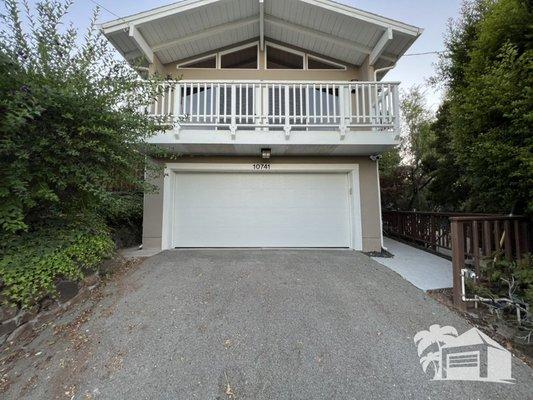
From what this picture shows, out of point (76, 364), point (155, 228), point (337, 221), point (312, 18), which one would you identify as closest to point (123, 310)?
point (76, 364)

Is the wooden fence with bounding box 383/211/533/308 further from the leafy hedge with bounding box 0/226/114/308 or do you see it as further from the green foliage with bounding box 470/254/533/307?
the leafy hedge with bounding box 0/226/114/308

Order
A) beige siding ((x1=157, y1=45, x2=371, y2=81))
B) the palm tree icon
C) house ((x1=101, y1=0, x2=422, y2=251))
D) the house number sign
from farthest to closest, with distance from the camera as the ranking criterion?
beige siding ((x1=157, y1=45, x2=371, y2=81)) → the house number sign → house ((x1=101, y1=0, x2=422, y2=251)) → the palm tree icon

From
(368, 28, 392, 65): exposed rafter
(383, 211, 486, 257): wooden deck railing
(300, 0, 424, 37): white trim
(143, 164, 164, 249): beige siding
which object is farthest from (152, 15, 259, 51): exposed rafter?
(383, 211, 486, 257): wooden deck railing

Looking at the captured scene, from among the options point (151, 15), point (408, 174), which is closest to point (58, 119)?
point (151, 15)

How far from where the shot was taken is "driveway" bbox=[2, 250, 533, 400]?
83.7 inches

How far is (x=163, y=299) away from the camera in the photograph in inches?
136

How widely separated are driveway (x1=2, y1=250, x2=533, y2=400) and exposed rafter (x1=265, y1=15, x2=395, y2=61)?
18.4 feet

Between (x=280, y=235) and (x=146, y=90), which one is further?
(x=280, y=235)

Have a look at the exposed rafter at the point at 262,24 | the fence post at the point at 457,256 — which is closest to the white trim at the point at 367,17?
the exposed rafter at the point at 262,24

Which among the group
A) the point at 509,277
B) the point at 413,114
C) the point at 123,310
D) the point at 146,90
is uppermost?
the point at 413,114

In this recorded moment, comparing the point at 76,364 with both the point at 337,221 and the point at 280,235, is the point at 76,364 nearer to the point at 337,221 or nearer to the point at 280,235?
the point at 280,235

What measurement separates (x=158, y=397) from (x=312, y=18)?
7.72m

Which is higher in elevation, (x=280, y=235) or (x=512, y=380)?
(x=280, y=235)

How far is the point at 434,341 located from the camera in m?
2.72
